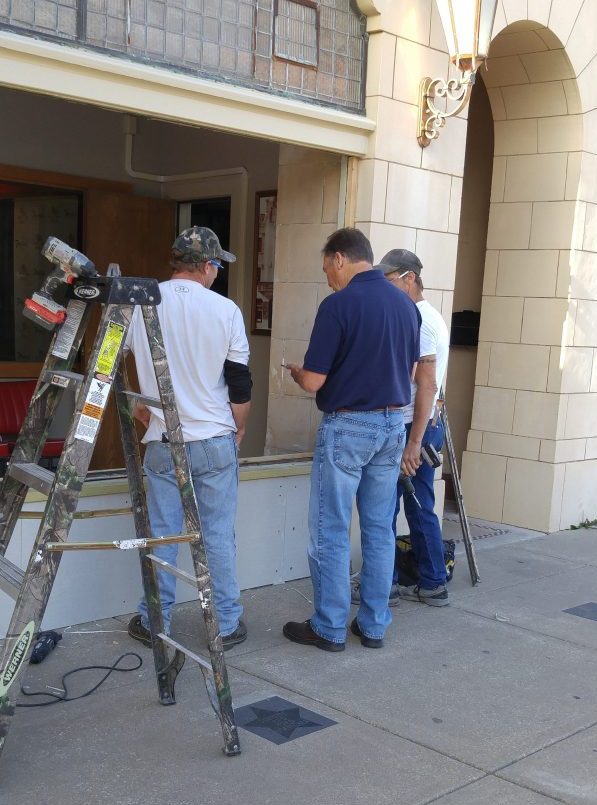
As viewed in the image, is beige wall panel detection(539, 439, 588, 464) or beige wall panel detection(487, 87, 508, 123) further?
beige wall panel detection(487, 87, 508, 123)

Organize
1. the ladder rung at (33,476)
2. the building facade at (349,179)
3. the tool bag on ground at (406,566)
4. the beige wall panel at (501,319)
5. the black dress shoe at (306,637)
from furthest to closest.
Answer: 1. the beige wall panel at (501,319)
2. the tool bag on ground at (406,566)
3. the building facade at (349,179)
4. the black dress shoe at (306,637)
5. the ladder rung at (33,476)

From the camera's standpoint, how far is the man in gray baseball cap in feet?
13.8

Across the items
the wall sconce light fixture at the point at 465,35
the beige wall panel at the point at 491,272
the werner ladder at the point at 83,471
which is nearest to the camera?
the werner ladder at the point at 83,471

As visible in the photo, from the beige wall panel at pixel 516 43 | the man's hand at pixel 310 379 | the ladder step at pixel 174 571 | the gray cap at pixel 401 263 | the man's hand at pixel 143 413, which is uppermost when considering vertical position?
the beige wall panel at pixel 516 43

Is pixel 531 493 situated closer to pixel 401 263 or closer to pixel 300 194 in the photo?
pixel 401 263

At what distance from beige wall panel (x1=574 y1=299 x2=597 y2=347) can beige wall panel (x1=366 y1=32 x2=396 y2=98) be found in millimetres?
2486

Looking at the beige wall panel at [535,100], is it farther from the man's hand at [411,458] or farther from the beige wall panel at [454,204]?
the man's hand at [411,458]

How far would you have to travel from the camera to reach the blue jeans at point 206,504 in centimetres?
429

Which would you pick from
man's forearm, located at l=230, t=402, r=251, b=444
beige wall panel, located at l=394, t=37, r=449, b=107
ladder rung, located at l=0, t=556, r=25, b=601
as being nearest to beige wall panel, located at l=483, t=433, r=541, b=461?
beige wall panel, located at l=394, t=37, r=449, b=107

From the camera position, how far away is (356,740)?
366 cm

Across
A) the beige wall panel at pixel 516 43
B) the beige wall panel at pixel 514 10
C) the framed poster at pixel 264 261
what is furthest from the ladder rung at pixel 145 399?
the beige wall panel at pixel 516 43

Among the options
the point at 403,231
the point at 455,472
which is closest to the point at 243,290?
the point at 403,231

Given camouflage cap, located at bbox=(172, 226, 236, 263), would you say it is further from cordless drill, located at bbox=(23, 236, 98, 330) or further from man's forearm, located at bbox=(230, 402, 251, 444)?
cordless drill, located at bbox=(23, 236, 98, 330)

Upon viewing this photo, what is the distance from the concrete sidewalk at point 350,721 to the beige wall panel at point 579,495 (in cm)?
192
